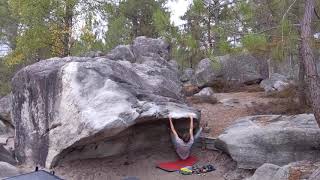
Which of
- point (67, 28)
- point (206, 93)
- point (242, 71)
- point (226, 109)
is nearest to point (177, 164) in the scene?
point (226, 109)

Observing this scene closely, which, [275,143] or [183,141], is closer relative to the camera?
[275,143]

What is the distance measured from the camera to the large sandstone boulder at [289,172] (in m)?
6.65

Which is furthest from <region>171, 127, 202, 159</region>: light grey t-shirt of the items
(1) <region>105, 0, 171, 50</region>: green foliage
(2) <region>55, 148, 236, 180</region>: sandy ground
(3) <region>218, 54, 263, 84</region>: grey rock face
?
(3) <region>218, 54, 263, 84</region>: grey rock face

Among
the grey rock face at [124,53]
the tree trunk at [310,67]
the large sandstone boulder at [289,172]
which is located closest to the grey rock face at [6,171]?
the large sandstone boulder at [289,172]

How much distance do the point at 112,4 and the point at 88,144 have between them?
848cm

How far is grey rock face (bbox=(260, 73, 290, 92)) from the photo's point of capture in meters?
15.2

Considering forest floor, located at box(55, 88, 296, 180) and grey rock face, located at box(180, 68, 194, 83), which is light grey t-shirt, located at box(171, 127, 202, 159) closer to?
forest floor, located at box(55, 88, 296, 180)

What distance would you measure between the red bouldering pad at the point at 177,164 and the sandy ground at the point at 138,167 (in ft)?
0.37

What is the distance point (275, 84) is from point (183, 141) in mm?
7166

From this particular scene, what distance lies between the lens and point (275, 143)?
823cm

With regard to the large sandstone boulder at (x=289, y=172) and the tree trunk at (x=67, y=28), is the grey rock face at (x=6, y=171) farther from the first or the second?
the tree trunk at (x=67, y=28)

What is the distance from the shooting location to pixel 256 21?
9.80 m

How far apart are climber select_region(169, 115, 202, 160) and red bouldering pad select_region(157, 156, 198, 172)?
0.40 ft

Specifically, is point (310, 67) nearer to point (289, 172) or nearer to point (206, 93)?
point (289, 172)
